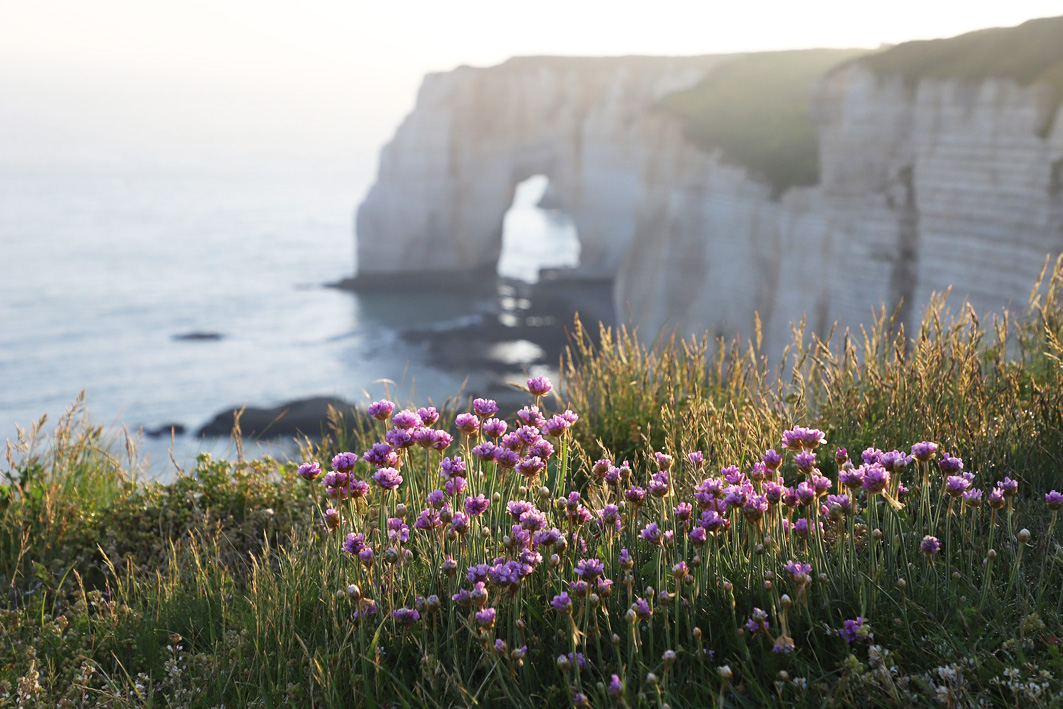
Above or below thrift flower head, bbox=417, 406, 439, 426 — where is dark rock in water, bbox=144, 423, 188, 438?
below

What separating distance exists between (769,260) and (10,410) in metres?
25.3

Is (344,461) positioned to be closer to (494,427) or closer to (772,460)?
(494,427)

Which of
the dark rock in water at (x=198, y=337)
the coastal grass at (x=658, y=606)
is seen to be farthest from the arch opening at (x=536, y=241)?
the coastal grass at (x=658, y=606)

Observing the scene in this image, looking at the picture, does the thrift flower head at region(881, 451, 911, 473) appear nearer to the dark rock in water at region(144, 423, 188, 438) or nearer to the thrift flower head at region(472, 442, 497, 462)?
the thrift flower head at region(472, 442, 497, 462)

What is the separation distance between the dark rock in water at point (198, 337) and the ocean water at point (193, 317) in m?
0.24

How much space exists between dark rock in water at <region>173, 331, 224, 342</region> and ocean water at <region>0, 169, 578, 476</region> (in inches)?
9.5

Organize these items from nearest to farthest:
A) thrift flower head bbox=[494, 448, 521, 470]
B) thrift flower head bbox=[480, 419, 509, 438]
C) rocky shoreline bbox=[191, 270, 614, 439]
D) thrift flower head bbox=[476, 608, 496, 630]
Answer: thrift flower head bbox=[476, 608, 496, 630], thrift flower head bbox=[494, 448, 521, 470], thrift flower head bbox=[480, 419, 509, 438], rocky shoreline bbox=[191, 270, 614, 439]

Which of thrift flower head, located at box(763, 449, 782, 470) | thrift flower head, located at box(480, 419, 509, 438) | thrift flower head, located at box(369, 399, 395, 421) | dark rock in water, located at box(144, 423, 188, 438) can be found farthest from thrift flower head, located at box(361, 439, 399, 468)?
dark rock in water, located at box(144, 423, 188, 438)

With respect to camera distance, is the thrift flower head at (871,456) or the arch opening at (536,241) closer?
the thrift flower head at (871,456)

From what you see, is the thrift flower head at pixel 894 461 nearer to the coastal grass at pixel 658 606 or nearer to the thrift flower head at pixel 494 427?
the coastal grass at pixel 658 606

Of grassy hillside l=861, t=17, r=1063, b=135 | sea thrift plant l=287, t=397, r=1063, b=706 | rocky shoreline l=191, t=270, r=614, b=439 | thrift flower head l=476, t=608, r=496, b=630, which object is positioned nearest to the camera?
thrift flower head l=476, t=608, r=496, b=630

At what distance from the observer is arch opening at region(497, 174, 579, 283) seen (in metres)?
49.9

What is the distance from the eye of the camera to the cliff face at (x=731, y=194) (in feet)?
50.9

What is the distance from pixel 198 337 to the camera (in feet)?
121
